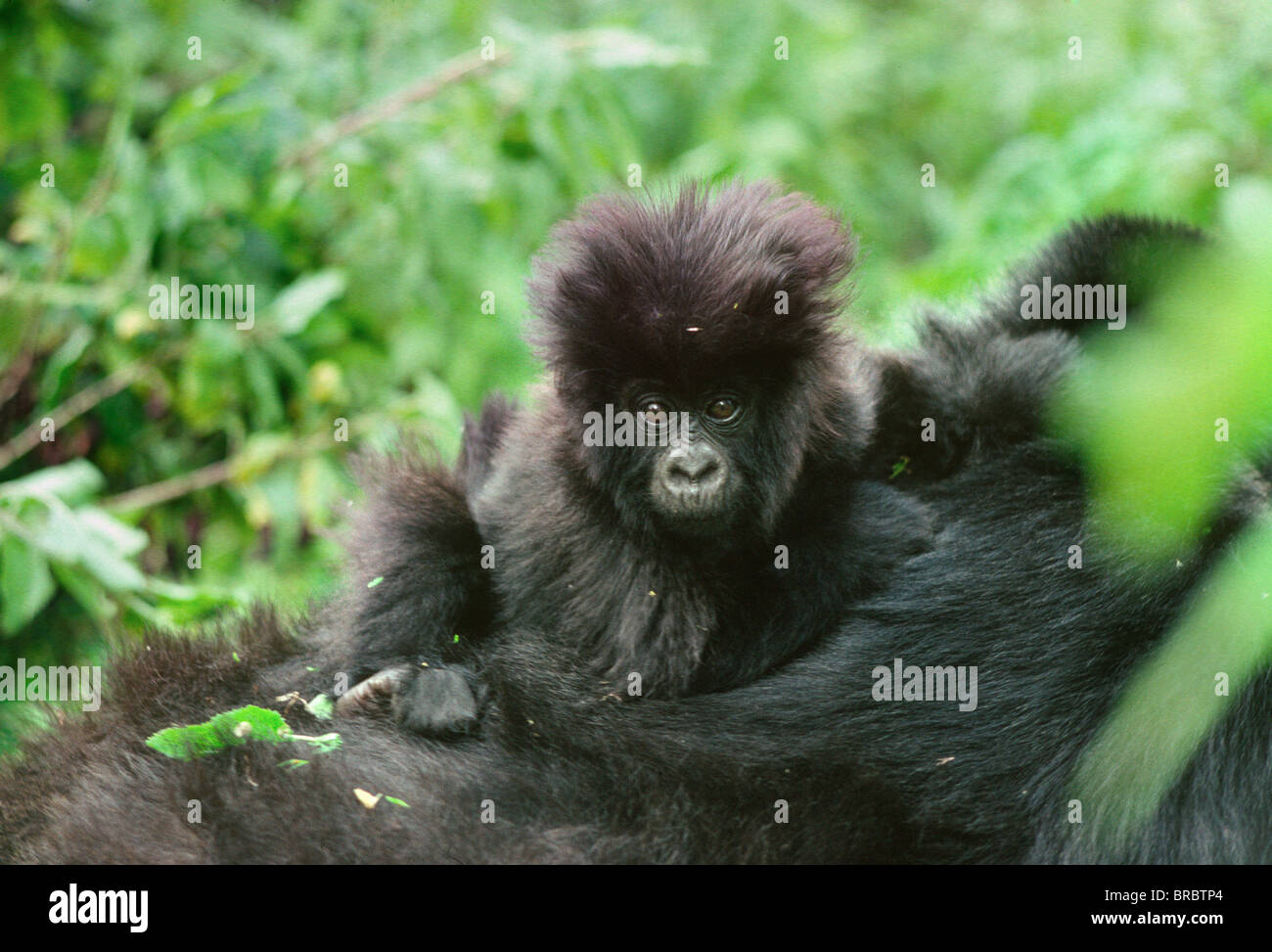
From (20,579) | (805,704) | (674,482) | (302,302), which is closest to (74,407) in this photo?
(302,302)

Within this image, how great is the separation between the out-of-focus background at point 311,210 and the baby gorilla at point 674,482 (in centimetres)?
46

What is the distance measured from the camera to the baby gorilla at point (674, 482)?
8.89 ft

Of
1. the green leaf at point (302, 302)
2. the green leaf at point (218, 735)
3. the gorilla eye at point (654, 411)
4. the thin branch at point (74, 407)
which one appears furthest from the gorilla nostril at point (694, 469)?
the thin branch at point (74, 407)

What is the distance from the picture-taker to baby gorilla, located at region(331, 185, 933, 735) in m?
2.71

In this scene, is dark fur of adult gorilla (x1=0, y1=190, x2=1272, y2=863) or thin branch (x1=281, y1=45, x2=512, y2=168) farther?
thin branch (x1=281, y1=45, x2=512, y2=168)

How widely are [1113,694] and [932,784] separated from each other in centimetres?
36

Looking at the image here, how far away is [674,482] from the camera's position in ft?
9.29

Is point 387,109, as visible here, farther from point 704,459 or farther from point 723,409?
point 704,459

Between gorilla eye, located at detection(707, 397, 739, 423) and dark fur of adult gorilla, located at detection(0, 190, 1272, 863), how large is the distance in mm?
189

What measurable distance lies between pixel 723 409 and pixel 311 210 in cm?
284

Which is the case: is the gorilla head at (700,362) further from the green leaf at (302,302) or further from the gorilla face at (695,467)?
the green leaf at (302,302)

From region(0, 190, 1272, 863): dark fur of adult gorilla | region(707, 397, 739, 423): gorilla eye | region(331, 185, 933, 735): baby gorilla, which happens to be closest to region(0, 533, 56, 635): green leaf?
region(0, 190, 1272, 863): dark fur of adult gorilla

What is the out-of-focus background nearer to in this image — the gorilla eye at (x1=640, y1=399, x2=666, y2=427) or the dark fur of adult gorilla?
the dark fur of adult gorilla
